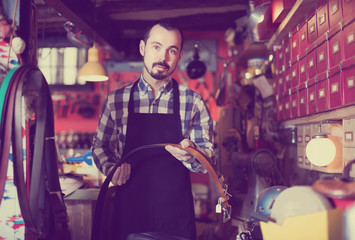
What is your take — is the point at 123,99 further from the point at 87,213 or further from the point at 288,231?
the point at 288,231

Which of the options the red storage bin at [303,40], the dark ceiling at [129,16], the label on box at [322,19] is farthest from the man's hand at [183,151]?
the dark ceiling at [129,16]

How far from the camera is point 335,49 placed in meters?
1.90

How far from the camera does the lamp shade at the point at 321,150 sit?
1922mm

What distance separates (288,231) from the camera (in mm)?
1027

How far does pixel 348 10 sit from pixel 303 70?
75cm

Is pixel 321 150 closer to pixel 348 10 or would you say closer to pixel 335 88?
pixel 335 88

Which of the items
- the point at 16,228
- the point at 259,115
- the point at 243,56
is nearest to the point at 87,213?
the point at 16,228

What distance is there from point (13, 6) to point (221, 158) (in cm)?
→ 347

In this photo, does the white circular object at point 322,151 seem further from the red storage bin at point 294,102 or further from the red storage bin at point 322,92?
the red storage bin at point 294,102

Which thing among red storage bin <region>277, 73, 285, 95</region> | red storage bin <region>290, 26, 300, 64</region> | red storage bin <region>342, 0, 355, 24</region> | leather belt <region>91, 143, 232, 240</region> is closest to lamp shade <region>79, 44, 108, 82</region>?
red storage bin <region>277, 73, 285, 95</region>

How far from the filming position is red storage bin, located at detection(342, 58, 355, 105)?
5.60ft

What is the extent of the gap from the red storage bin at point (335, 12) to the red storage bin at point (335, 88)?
260 mm

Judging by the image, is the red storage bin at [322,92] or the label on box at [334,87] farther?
the red storage bin at [322,92]

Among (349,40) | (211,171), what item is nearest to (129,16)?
(349,40)
